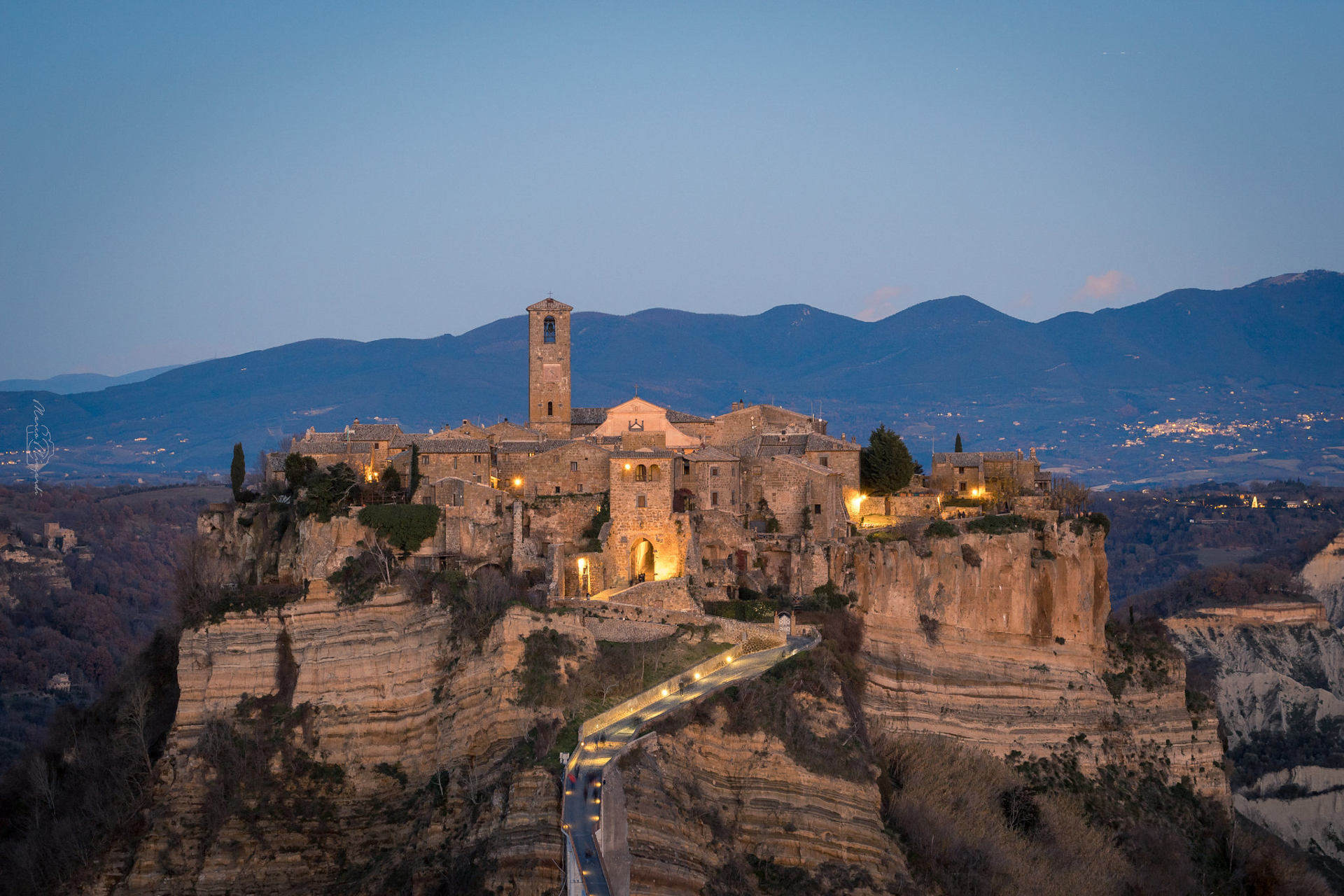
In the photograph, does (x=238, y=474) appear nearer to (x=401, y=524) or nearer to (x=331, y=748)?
(x=401, y=524)

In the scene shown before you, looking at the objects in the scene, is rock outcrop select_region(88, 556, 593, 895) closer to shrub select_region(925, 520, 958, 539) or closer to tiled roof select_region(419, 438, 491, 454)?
tiled roof select_region(419, 438, 491, 454)

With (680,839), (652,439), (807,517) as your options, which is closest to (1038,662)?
(807,517)

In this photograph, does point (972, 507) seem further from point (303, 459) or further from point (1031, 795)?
point (303, 459)

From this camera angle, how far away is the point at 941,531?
4750 centimetres

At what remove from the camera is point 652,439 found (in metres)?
50.7

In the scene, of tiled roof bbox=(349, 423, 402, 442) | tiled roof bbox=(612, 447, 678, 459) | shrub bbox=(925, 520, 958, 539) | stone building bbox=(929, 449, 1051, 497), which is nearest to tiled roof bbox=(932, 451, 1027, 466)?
stone building bbox=(929, 449, 1051, 497)

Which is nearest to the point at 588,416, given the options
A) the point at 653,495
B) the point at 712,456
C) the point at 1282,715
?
the point at 712,456

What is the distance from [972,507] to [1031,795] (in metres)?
11.7

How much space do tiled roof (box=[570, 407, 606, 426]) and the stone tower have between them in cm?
72

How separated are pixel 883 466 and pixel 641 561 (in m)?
10.9

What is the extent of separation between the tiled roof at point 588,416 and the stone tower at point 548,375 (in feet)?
2.36

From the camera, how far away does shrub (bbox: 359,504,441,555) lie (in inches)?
1689

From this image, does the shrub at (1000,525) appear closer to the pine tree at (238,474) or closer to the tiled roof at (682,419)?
the tiled roof at (682,419)

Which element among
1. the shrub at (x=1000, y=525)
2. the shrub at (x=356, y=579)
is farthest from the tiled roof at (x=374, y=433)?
the shrub at (x=1000, y=525)
